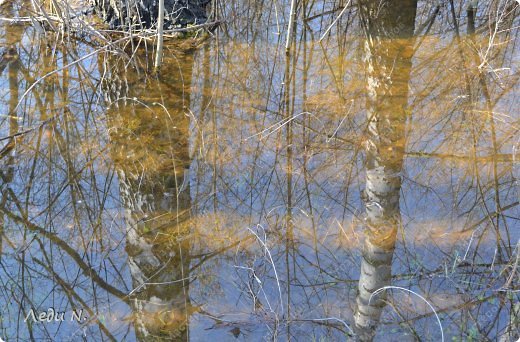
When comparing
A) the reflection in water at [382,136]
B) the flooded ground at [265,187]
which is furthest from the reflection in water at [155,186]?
the reflection in water at [382,136]

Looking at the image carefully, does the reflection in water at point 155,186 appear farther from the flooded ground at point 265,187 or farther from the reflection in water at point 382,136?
the reflection in water at point 382,136

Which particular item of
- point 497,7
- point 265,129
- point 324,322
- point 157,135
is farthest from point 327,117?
point 497,7

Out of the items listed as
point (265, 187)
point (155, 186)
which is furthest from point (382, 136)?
point (155, 186)

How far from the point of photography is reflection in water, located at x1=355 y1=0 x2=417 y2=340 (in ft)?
6.72

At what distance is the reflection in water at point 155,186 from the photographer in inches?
79.7

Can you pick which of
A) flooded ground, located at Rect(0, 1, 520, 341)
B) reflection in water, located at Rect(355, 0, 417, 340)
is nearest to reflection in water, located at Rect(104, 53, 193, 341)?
flooded ground, located at Rect(0, 1, 520, 341)

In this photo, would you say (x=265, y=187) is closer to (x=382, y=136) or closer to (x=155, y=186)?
(x=155, y=186)

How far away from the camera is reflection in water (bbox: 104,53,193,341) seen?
6.64 ft

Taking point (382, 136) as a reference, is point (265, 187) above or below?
below

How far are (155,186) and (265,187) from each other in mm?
484

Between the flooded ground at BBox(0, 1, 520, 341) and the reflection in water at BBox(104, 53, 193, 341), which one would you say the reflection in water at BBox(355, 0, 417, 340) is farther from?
the reflection in water at BBox(104, 53, 193, 341)

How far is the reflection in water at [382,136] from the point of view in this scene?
2.05 m

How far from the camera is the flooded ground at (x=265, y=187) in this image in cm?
198

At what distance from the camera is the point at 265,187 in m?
2.52
